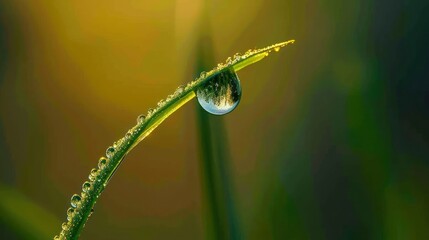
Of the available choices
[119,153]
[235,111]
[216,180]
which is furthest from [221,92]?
[235,111]

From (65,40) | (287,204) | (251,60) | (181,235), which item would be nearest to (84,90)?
(65,40)

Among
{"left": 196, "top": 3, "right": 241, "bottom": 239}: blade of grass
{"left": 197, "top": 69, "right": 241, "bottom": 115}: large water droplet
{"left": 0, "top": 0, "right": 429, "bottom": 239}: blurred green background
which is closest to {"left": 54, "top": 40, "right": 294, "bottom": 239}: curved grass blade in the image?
{"left": 197, "top": 69, "right": 241, "bottom": 115}: large water droplet

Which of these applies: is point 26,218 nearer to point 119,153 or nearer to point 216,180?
point 216,180

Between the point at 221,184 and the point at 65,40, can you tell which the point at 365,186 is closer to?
the point at 221,184

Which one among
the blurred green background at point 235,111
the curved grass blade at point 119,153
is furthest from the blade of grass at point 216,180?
the curved grass blade at point 119,153

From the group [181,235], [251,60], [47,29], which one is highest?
[47,29]

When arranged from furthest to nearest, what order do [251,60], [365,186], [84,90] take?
1. [84,90]
2. [365,186]
3. [251,60]

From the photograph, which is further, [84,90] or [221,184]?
[84,90]
